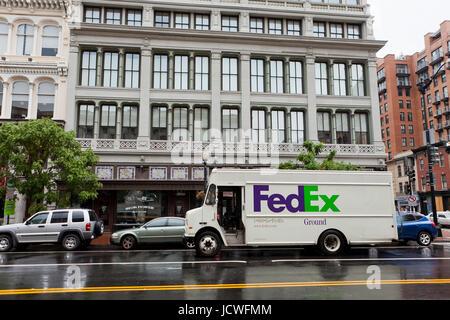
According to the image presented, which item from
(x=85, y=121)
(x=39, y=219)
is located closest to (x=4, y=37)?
(x=85, y=121)

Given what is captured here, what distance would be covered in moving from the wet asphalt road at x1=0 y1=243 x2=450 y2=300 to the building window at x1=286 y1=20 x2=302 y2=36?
20565 mm

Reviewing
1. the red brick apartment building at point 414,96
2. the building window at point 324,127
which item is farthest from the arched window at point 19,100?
the red brick apartment building at point 414,96

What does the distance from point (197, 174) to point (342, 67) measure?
50.2 feet

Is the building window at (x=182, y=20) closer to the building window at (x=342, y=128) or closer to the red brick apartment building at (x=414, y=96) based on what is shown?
the building window at (x=342, y=128)

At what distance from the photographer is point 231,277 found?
846cm

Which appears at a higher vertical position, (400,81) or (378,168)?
(400,81)

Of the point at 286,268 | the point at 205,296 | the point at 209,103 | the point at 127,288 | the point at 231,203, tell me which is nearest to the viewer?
the point at 205,296

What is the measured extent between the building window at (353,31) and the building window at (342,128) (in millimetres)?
7025

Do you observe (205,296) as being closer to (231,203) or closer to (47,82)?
(231,203)

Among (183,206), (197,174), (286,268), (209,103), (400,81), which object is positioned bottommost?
(286,268)

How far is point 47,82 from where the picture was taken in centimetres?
2444

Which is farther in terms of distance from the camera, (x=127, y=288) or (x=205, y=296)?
(x=127, y=288)

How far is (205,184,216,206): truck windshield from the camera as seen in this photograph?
1216cm
